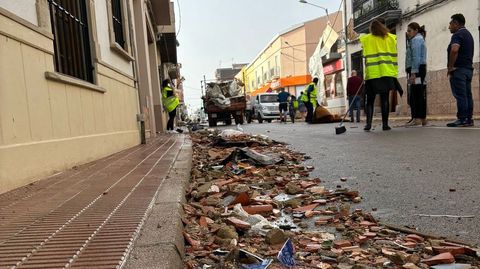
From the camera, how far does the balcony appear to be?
18.2 m

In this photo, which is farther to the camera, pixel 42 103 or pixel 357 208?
pixel 42 103

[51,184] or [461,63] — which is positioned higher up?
[461,63]

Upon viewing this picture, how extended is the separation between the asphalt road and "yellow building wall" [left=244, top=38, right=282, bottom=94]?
41.7 metres

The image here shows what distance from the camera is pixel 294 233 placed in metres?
2.49

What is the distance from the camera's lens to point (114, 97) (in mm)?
6707

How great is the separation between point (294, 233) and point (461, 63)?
7.15 meters

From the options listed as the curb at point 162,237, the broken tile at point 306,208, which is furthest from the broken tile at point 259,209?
the curb at point 162,237

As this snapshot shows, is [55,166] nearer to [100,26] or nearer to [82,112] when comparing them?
[82,112]

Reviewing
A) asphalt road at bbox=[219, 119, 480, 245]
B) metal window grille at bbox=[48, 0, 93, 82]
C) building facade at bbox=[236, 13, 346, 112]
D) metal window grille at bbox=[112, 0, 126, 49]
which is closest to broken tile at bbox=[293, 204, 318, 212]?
asphalt road at bbox=[219, 119, 480, 245]

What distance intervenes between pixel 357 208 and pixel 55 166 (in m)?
2.66

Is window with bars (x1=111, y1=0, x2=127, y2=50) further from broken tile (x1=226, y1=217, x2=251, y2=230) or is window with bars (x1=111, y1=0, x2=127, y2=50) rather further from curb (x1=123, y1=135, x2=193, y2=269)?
broken tile (x1=226, y1=217, x2=251, y2=230)

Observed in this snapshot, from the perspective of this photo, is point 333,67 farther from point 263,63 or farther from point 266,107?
point 263,63

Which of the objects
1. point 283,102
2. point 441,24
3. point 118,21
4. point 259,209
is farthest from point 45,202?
point 283,102

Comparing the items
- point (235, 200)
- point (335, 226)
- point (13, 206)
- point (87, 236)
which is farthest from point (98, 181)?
point (335, 226)
